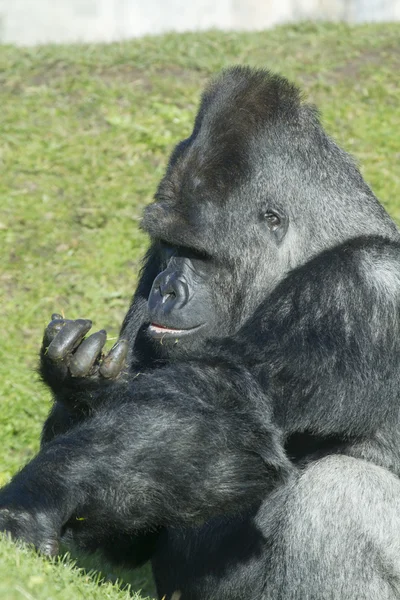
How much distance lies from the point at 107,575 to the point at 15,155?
5.72 metres

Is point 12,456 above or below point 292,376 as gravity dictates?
below

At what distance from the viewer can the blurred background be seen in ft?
56.7

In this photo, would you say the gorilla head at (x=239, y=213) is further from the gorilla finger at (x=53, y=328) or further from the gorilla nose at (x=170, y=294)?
the gorilla finger at (x=53, y=328)

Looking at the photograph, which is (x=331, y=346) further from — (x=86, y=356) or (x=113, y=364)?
(x=86, y=356)

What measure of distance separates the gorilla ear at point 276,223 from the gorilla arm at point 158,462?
0.98 meters

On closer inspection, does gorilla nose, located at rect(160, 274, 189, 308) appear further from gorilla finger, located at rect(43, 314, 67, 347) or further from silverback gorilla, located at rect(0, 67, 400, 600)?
gorilla finger, located at rect(43, 314, 67, 347)

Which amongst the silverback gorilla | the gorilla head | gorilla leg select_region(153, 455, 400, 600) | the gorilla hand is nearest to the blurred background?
the gorilla head

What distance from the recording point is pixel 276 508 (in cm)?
428

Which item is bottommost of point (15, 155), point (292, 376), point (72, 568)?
point (72, 568)

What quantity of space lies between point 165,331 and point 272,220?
28.8 inches

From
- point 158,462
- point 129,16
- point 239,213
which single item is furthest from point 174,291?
point 129,16

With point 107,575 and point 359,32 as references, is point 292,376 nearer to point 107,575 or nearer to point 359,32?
point 107,575

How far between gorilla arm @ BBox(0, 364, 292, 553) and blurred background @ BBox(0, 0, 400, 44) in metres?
13.6

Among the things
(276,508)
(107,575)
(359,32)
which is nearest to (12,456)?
(107,575)
